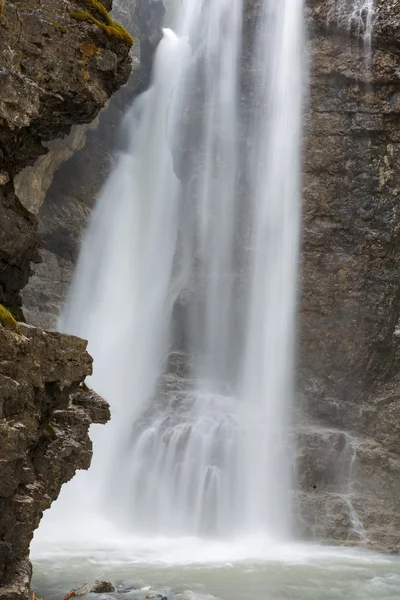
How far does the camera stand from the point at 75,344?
788 cm

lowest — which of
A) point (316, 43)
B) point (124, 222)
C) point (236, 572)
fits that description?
point (236, 572)

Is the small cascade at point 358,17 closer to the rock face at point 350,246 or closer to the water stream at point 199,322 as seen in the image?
the rock face at point 350,246

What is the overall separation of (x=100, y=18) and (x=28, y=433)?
5829 millimetres

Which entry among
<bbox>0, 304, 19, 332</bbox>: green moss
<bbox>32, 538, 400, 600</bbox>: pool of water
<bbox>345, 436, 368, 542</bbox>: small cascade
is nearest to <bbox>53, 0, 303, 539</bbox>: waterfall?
<bbox>345, 436, 368, 542</bbox>: small cascade

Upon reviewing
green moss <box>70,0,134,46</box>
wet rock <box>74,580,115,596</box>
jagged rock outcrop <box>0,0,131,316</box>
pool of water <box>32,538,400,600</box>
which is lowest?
wet rock <box>74,580,115,596</box>

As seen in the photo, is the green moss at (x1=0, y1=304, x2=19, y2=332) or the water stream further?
the water stream

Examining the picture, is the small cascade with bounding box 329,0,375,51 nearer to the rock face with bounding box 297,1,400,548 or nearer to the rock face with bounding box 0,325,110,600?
the rock face with bounding box 297,1,400,548

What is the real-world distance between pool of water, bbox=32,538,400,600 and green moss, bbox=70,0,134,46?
341 inches

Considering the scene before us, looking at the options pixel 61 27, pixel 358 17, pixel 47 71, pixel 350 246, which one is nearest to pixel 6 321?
pixel 47 71

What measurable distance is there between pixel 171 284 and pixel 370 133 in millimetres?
10915

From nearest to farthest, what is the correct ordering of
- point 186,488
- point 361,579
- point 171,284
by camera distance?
point 361,579
point 186,488
point 171,284

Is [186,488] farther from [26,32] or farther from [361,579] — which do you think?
[26,32]

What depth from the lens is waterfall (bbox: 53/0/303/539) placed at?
69.1 ft

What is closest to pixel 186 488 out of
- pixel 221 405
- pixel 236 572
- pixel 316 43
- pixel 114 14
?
pixel 221 405
